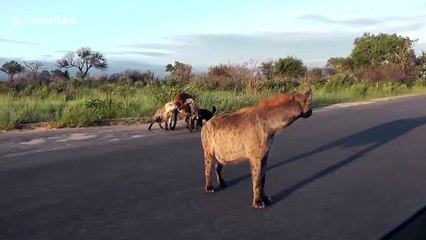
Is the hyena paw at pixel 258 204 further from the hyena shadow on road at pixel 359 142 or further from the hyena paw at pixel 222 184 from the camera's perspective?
the hyena paw at pixel 222 184

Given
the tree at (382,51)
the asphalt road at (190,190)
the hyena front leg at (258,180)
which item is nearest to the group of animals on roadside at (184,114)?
the asphalt road at (190,190)

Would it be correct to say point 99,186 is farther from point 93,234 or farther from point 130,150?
point 130,150

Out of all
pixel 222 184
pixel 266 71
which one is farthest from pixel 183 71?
pixel 222 184

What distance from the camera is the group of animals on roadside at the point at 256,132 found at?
5867mm

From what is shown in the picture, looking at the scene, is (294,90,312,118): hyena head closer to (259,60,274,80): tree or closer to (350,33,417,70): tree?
(259,60,274,80): tree

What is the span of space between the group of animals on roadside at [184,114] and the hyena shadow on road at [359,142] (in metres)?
3.40

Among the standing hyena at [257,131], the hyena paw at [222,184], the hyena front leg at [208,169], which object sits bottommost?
the hyena paw at [222,184]

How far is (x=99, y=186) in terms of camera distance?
689 cm

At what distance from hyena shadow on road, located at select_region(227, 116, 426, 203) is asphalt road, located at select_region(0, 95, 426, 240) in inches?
1.3

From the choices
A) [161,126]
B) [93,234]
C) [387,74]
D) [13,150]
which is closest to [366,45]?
[387,74]

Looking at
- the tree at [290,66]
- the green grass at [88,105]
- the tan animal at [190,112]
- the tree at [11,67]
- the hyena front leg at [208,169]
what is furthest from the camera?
the tree at [290,66]

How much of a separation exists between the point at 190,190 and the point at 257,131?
1328 millimetres

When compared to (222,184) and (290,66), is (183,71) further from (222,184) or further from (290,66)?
(222,184)

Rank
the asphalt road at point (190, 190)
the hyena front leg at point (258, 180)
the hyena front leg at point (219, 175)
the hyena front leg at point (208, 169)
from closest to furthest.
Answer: the asphalt road at point (190, 190) < the hyena front leg at point (258, 180) < the hyena front leg at point (208, 169) < the hyena front leg at point (219, 175)
